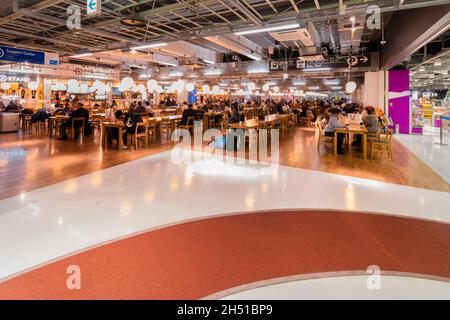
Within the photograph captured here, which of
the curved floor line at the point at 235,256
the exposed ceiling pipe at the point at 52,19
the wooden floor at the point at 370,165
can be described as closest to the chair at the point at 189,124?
the exposed ceiling pipe at the point at 52,19

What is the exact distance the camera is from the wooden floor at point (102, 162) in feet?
18.9

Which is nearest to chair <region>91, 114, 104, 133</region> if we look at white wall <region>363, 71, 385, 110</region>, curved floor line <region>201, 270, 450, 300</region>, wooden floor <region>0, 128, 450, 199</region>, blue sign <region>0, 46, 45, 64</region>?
wooden floor <region>0, 128, 450, 199</region>

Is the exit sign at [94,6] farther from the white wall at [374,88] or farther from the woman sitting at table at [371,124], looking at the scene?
the white wall at [374,88]

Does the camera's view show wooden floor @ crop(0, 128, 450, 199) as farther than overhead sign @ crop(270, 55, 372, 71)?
No

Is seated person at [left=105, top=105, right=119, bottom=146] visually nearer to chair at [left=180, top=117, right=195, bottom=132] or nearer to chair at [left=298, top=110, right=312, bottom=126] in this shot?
chair at [left=180, top=117, right=195, bottom=132]

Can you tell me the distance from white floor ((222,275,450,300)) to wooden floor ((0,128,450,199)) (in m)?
3.69

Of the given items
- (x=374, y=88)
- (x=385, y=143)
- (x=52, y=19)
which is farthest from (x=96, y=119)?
(x=374, y=88)

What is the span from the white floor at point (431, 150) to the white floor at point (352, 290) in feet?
14.7

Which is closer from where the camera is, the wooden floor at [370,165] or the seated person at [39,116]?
the wooden floor at [370,165]

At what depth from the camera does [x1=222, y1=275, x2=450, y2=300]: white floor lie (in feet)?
7.77

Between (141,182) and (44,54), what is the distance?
436 inches

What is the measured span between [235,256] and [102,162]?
5339 mm
